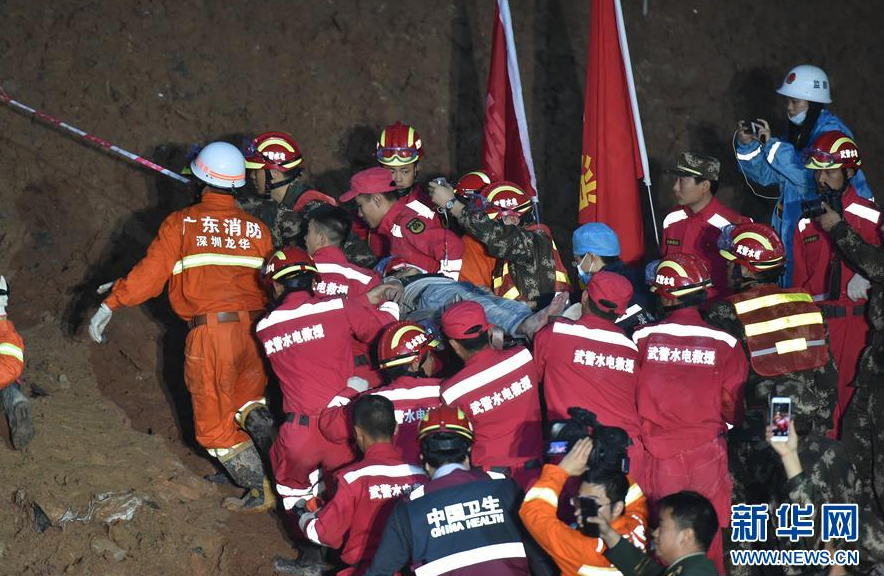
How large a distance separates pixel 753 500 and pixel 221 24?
783 centimetres

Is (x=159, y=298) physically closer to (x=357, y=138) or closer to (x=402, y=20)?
(x=357, y=138)

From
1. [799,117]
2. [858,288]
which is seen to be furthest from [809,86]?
[858,288]

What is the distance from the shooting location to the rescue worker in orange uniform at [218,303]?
903 cm

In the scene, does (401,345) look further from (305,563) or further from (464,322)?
(305,563)

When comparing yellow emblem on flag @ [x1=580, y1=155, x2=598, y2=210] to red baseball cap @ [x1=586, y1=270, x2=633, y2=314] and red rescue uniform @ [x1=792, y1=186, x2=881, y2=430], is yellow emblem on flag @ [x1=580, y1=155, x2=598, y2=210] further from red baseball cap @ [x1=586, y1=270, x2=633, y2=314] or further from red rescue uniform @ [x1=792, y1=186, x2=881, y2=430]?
red baseball cap @ [x1=586, y1=270, x2=633, y2=314]

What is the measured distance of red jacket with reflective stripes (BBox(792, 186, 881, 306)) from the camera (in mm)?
9156

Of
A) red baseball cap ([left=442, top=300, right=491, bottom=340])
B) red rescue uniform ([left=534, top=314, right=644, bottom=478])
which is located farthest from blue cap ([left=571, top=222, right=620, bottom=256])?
red baseball cap ([left=442, top=300, right=491, bottom=340])

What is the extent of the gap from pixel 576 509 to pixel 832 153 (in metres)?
4.42

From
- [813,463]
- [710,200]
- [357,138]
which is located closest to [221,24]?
[357,138]

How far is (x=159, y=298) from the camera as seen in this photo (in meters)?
11.2

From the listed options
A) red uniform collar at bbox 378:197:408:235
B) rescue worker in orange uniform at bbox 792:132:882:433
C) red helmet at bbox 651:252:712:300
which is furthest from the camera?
red uniform collar at bbox 378:197:408:235

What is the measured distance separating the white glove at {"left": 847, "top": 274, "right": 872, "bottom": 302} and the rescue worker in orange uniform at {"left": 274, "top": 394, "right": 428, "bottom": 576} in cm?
372

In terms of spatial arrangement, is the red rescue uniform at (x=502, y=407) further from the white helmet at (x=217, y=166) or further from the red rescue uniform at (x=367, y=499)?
the white helmet at (x=217, y=166)

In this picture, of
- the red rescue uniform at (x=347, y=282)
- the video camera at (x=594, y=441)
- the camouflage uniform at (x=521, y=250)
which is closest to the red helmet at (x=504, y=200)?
the camouflage uniform at (x=521, y=250)
